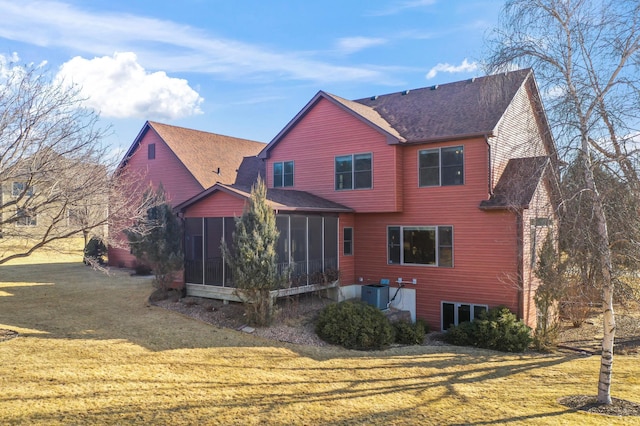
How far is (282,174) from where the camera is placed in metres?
19.5

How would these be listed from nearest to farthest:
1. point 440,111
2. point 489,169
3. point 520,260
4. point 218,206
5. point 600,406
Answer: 1. point 600,406
2. point 520,260
3. point 218,206
4. point 489,169
5. point 440,111

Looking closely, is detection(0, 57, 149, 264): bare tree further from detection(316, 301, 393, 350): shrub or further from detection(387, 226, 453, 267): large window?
detection(387, 226, 453, 267): large window

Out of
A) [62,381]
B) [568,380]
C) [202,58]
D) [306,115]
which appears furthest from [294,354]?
[202,58]

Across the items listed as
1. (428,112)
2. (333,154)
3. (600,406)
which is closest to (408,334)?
(600,406)

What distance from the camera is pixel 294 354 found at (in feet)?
35.1

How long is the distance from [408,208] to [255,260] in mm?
6569

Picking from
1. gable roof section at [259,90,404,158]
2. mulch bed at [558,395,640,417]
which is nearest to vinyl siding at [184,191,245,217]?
gable roof section at [259,90,404,158]

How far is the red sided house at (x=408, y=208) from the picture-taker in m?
14.8

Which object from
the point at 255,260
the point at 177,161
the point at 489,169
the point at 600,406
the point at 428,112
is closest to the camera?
the point at 600,406

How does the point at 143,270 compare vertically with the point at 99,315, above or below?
above

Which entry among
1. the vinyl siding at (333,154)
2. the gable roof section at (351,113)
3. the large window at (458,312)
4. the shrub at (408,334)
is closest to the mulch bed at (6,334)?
the shrub at (408,334)

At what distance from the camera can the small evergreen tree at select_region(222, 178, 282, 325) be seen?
12891 millimetres

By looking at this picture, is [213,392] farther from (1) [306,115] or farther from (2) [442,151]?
(1) [306,115]

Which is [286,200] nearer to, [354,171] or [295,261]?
[295,261]
